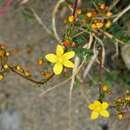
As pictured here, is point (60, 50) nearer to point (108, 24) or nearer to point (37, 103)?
point (108, 24)

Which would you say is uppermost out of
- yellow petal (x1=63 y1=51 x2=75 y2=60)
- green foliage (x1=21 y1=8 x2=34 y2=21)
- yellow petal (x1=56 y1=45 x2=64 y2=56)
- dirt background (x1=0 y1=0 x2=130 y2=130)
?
green foliage (x1=21 y1=8 x2=34 y2=21)

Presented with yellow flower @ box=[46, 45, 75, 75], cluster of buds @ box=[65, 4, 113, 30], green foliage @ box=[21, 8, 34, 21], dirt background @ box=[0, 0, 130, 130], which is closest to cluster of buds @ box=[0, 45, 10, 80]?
yellow flower @ box=[46, 45, 75, 75]

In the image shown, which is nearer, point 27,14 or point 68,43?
point 68,43

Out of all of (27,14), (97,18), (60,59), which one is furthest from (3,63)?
(27,14)

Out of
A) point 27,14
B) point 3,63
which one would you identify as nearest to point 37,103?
point 27,14

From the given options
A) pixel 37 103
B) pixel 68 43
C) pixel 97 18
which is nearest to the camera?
pixel 68 43

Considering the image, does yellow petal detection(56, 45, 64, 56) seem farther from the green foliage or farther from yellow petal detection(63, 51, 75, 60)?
the green foliage

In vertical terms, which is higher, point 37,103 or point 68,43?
point 37,103

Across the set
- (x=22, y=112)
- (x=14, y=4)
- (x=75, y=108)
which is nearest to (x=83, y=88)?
(x=75, y=108)

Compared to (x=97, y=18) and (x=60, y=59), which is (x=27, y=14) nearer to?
(x=97, y=18)

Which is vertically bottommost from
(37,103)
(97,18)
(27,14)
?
(37,103)

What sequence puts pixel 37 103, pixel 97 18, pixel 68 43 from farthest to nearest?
pixel 37 103 < pixel 97 18 < pixel 68 43

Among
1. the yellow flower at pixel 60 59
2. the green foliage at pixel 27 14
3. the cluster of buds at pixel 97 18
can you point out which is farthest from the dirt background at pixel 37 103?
the yellow flower at pixel 60 59
